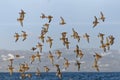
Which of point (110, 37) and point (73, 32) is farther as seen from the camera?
point (73, 32)

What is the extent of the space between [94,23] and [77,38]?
348cm

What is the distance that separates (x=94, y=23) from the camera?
51.9 meters

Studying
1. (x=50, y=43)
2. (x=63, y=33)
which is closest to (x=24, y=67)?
(x=50, y=43)

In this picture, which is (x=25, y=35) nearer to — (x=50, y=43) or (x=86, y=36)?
(x=50, y=43)

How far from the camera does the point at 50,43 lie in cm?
5722

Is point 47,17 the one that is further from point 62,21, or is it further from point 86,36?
point 86,36

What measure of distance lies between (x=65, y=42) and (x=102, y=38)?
212 inches

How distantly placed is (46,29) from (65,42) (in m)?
5.41

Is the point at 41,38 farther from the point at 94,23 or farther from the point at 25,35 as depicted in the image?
the point at 94,23

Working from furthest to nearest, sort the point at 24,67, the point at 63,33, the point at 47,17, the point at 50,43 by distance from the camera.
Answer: the point at 24,67 → the point at 50,43 → the point at 63,33 → the point at 47,17

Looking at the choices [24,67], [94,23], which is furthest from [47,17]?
[24,67]

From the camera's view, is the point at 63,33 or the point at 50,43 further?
the point at 50,43

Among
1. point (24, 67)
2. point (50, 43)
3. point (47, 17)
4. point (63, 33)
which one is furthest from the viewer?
point (24, 67)

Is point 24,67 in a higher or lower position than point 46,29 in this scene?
lower
